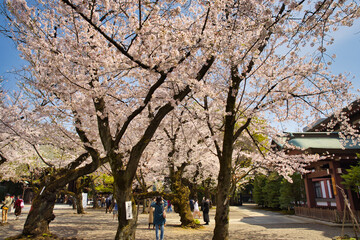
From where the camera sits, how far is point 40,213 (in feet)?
28.8

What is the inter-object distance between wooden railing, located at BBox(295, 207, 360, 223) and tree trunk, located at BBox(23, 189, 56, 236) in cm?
1411

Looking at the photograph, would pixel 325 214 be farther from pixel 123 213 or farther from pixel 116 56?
pixel 116 56

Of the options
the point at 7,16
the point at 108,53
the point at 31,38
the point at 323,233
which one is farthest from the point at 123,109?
the point at 323,233

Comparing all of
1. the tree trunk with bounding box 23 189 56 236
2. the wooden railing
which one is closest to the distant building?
the wooden railing

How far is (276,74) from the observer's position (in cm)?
1008

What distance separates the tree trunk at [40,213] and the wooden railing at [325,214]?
14.1 metres

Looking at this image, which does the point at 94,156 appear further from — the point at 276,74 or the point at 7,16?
the point at 276,74

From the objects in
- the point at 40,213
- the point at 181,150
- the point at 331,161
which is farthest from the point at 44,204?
the point at 331,161

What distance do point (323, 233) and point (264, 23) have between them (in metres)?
10.5

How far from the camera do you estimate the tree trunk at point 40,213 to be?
855cm

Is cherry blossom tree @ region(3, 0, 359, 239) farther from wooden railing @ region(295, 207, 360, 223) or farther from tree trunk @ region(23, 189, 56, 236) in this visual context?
wooden railing @ region(295, 207, 360, 223)

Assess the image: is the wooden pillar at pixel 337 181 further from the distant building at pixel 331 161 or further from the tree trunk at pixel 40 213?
the tree trunk at pixel 40 213

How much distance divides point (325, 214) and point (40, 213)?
1499 centimetres

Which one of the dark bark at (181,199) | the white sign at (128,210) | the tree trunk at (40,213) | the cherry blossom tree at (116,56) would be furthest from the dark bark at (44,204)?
the dark bark at (181,199)
